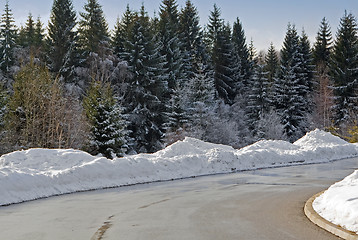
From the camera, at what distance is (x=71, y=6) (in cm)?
5128

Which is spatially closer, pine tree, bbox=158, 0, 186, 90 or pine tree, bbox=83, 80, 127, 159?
pine tree, bbox=83, 80, 127, 159

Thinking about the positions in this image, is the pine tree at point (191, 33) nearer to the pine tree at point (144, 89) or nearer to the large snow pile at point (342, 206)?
the pine tree at point (144, 89)

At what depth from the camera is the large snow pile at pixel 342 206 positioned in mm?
7461

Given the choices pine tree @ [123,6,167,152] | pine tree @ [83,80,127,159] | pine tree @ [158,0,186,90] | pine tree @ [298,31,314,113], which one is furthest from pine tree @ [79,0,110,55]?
pine tree @ [298,31,314,113]

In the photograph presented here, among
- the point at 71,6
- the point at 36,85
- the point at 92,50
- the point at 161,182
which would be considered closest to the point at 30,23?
the point at 71,6

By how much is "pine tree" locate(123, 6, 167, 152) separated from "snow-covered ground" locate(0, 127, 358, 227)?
70.9ft

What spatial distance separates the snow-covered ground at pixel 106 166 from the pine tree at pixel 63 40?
93.0 feet

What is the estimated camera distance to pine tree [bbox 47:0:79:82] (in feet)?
157

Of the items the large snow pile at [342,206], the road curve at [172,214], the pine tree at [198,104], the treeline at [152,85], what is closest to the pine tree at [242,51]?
the treeline at [152,85]

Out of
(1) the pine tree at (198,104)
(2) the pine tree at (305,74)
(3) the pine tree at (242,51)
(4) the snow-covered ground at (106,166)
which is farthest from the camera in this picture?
(3) the pine tree at (242,51)

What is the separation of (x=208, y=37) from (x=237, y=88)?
510 inches

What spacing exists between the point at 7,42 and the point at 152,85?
20.8 meters

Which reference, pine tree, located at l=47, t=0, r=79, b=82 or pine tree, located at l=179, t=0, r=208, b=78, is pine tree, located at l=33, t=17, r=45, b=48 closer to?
pine tree, located at l=47, t=0, r=79, b=82

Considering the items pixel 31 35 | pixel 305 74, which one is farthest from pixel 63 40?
pixel 305 74
